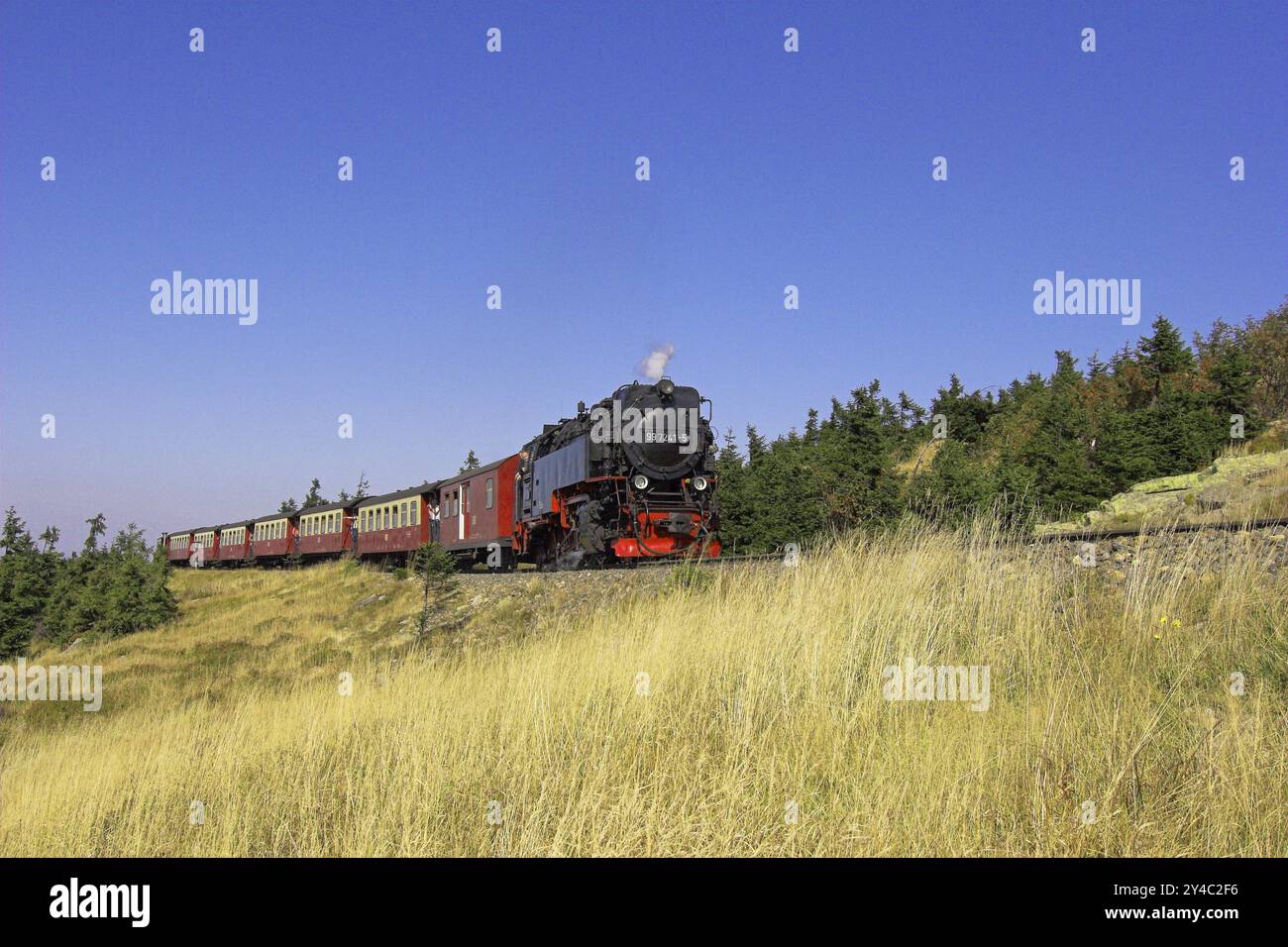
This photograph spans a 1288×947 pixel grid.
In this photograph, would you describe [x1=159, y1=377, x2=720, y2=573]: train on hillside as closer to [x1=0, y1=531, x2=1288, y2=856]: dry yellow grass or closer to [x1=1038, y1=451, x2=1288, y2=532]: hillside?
[x1=1038, y1=451, x2=1288, y2=532]: hillside

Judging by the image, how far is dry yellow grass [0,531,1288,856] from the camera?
3.66 m

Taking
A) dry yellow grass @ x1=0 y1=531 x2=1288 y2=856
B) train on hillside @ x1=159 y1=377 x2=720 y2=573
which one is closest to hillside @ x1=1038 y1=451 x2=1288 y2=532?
train on hillside @ x1=159 y1=377 x2=720 y2=573

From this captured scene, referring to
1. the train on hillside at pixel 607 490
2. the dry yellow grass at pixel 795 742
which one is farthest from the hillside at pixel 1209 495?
the dry yellow grass at pixel 795 742

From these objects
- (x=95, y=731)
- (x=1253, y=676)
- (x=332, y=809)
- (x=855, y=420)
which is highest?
(x=855, y=420)

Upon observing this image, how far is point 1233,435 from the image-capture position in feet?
84.4

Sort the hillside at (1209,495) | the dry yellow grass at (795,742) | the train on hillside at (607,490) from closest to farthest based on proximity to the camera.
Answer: the dry yellow grass at (795,742)
the hillside at (1209,495)
the train on hillside at (607,490)

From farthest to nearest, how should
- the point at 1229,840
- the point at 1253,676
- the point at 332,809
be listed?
1. the point at 1253,676
2. the point at 332,809
3. the point at 1229,840

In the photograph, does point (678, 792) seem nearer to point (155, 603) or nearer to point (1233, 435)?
point (1233, 435)

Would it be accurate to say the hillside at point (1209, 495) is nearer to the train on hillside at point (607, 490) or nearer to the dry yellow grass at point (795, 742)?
the train on hillside at point (607, 490)

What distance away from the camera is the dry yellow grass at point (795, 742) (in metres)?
3.66

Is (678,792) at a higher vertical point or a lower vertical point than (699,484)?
lower

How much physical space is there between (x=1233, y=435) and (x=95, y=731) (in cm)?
2931
